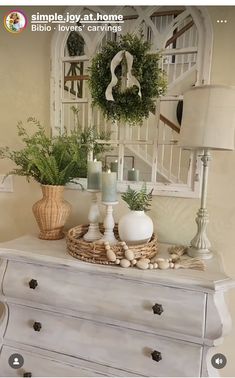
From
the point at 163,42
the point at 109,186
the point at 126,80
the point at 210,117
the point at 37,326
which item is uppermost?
the point at 163,42

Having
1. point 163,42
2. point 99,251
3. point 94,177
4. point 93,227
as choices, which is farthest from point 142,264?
point 163,42

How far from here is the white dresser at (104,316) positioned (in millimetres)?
837

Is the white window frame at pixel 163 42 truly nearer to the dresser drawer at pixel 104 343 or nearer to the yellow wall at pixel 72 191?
the yellow wall at pixel 72 191

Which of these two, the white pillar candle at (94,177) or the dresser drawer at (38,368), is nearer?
the dresser drawer at (38,368)

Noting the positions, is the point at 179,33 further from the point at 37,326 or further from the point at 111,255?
the point at 37,326

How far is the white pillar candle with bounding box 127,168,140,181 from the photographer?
123 cm

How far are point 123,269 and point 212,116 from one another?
0.58 meters

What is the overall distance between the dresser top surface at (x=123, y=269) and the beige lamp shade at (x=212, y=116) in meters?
0.42

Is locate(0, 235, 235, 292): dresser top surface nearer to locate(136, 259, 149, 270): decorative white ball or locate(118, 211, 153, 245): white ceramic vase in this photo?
locate(136, 259, 149, 270): decorative white ball

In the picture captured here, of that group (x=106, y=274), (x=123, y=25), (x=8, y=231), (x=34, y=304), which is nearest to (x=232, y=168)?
(x=106, y=274)

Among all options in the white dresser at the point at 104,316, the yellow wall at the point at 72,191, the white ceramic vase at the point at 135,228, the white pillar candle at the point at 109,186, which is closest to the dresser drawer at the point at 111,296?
the white dresser at the point at 104,316

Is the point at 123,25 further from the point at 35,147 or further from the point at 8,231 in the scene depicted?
the point at 8,231

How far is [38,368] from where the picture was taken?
3.34 ft

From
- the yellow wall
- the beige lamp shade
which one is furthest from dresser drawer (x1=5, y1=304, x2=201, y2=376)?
the beige lamp shade
